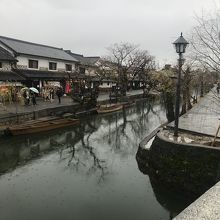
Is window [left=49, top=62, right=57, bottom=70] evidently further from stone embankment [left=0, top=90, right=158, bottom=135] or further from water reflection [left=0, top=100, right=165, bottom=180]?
water reflection [left=0, top=100, right=165, bottom=180]

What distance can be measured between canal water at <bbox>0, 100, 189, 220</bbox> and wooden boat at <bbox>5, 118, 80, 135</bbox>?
0.53 m

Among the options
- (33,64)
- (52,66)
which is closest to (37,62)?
(33,64)

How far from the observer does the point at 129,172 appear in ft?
47.1

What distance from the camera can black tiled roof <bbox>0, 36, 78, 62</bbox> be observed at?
34625 millimetres

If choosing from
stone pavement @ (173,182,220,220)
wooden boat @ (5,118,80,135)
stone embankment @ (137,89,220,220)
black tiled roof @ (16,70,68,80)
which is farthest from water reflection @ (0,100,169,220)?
black tiled roof @ (16,70,68,80)

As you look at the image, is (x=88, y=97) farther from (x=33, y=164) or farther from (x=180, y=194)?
(x=180, y=194)

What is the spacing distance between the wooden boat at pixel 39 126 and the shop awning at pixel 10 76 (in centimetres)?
796

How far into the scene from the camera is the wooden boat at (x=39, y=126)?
795 inches

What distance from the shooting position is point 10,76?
29906 mm

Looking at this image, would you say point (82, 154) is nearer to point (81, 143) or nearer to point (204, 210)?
point (81, 143)

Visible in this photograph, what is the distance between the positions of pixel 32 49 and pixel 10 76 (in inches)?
360

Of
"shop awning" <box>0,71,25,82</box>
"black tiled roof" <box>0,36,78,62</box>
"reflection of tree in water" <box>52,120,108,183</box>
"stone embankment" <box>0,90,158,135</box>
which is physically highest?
"black tiled roof" <box>0,36,78,62</box>

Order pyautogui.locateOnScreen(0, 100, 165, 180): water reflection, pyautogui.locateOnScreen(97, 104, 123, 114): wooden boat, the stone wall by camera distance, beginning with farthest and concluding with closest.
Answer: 1. pyautogui.locateOnScreen(97, 104, 123, 114): wooden boat
2. pyautogui.locateOnScreen(0, 100, 165, 180): water reflection
3. the stone wall

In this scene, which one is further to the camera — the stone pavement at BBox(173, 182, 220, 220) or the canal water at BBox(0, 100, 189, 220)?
the canal water at BBox(0, 100, 189, 220)
